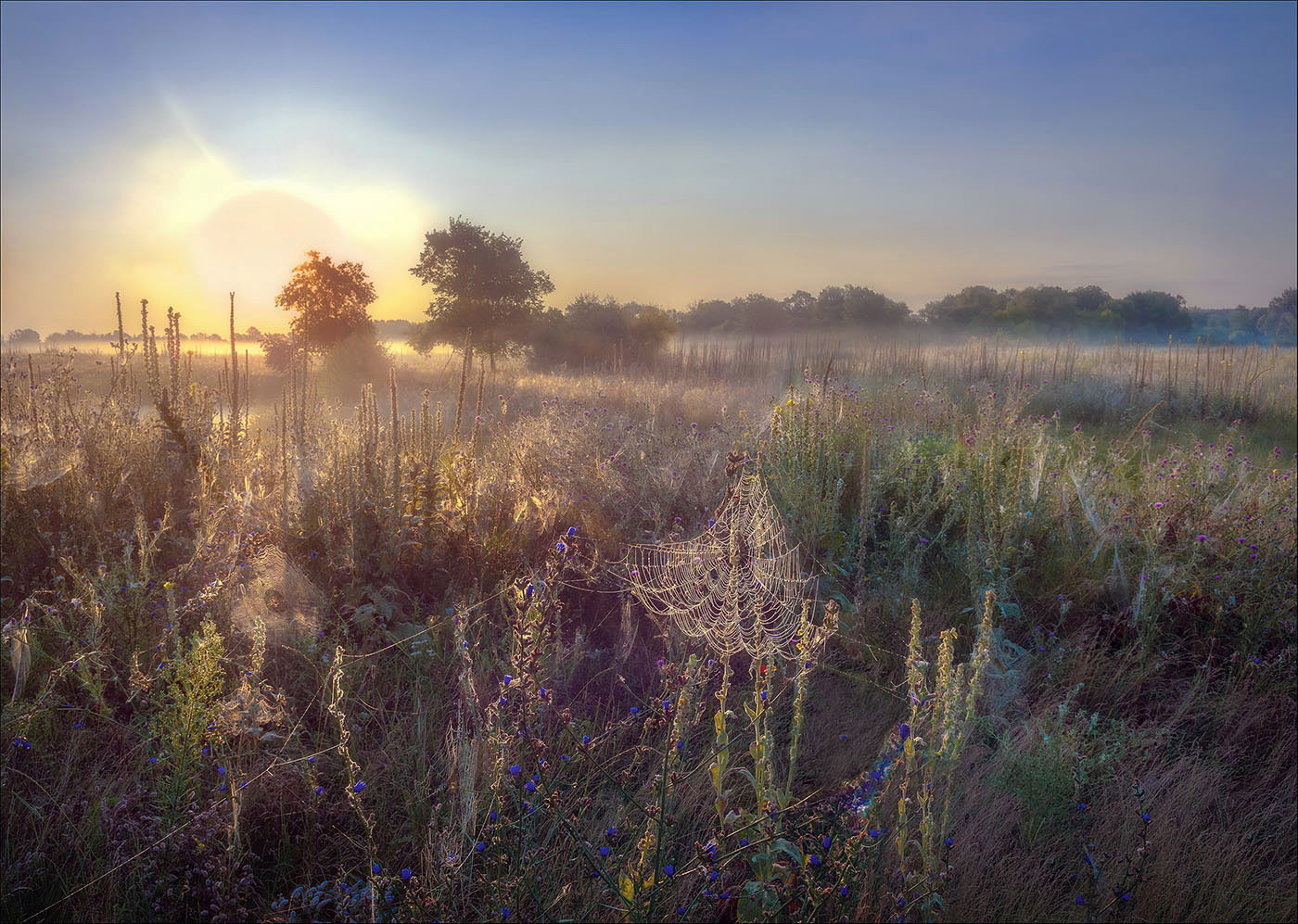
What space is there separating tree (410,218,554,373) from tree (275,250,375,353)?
2.11 metres

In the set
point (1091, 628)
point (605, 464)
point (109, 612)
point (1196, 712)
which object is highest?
point (605, 464)

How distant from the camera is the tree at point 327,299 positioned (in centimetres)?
2336

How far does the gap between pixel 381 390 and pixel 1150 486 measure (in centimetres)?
1885

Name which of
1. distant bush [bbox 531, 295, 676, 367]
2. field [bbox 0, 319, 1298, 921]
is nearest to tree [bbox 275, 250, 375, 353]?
distant bush [bbox 531, 295, 676, 367]

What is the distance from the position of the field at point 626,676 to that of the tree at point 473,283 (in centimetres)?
1927

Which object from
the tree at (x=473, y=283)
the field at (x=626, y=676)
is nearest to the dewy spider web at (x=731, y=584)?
the field at (x=626, y=676)

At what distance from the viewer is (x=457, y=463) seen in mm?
4121

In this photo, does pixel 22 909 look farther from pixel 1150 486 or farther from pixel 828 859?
pixel 1150 486

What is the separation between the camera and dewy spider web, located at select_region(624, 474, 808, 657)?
245 centimetres

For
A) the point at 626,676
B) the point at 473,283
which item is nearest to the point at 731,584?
the point at 626,676

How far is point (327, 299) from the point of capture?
23766 mm

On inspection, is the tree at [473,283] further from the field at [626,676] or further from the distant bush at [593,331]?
the field at [626,676]

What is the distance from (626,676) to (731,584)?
96 cm

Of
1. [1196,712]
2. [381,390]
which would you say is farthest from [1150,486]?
[381,390]
